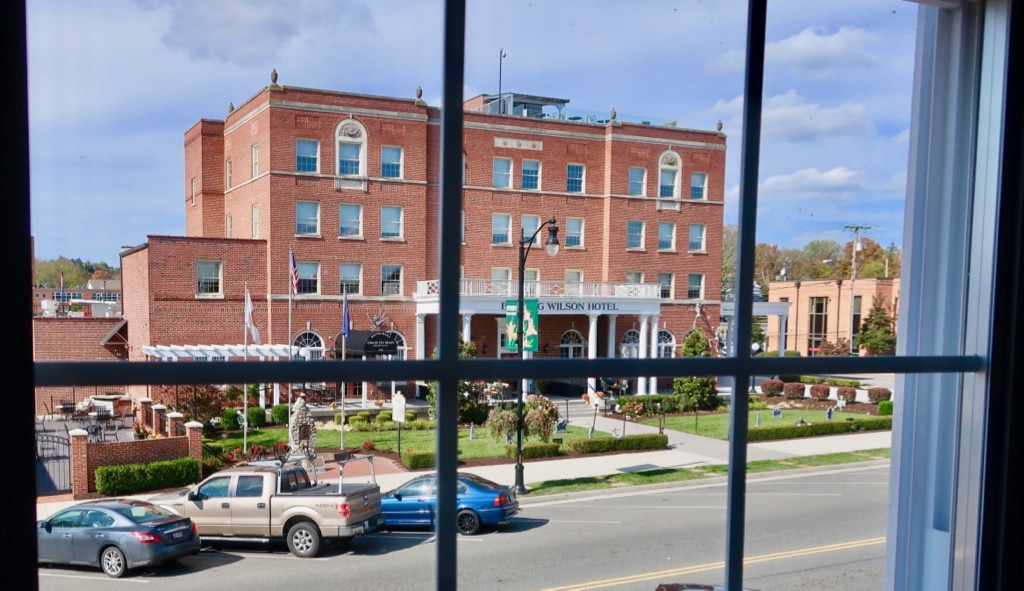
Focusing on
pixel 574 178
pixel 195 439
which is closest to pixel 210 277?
pixel 195 439

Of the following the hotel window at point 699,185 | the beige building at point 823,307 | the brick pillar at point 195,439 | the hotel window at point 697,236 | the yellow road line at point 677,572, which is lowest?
the yellow road line at point 677,572

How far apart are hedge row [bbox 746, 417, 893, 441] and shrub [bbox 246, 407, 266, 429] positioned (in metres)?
1.98

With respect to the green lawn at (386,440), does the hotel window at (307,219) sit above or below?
above

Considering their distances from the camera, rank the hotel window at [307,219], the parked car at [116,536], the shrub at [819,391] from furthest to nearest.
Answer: the shrub at [819,391] → the hotel window at [307,219] → the parked car at [116,536]

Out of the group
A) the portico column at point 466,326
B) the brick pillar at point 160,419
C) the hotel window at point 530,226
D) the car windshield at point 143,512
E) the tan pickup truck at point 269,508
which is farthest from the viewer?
the hotel window at point 530,226

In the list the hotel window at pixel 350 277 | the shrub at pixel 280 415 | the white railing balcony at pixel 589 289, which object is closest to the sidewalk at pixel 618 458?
the white railing balcony at pixel 589 289

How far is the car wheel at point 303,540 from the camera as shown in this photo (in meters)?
1.39

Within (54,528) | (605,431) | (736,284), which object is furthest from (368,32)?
(605,431)

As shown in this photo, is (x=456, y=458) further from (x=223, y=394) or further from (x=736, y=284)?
(x=223, y=394)

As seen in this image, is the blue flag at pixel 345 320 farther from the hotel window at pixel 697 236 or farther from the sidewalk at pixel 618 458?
the hotel window at pixel 697 236

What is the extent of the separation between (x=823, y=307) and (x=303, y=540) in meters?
1.77

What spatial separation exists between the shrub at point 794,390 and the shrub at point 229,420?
2.18m

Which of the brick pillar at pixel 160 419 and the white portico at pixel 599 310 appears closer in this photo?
the brick pillar at pixel 160 419

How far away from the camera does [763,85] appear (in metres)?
1.24
